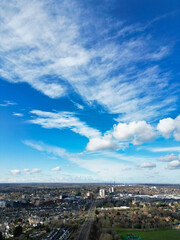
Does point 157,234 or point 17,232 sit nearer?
point 17,232

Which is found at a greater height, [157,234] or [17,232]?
[17,232]

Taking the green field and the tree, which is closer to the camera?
the tree

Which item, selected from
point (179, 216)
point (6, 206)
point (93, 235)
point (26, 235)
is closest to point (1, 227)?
point (26, 235)

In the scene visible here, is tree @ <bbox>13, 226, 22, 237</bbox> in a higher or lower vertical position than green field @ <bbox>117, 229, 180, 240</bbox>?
higher

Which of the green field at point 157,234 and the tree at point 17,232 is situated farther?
the green field at point 157,234

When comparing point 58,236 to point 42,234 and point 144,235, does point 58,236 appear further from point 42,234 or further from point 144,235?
point 144,235

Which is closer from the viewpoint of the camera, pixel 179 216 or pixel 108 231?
pixel 108 231

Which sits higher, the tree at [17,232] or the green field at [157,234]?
the tree at [17,232]

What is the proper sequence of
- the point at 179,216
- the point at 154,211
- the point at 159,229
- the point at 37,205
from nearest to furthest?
the point at 159,229, the point at 179,216, the point at 154,211, the point at 37,205
